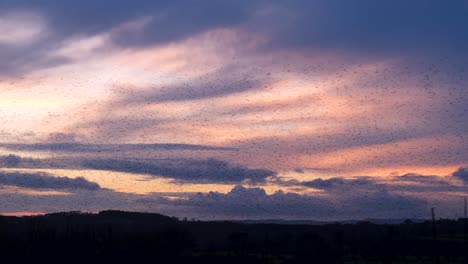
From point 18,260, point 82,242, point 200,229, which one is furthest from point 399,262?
point 200,229

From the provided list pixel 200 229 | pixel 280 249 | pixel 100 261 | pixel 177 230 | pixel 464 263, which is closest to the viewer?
pixel 464 263

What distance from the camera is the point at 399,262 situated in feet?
180

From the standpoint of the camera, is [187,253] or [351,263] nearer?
[351,263]

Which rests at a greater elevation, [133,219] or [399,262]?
[133,219]

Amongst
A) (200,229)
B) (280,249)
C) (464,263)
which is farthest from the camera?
(200,229)

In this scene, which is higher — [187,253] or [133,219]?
[133,219]

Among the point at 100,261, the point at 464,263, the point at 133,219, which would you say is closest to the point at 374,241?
the point at 464,263

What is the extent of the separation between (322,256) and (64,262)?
18516mm

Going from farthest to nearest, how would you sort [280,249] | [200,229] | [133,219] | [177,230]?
[133,219], [200,229], [280,249], [177,230]

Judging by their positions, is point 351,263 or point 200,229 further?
point 200,229

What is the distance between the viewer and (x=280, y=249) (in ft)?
256

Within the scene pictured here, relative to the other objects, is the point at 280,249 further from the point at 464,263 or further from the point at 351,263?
the point at 464,263

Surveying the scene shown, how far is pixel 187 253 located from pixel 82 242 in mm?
11879

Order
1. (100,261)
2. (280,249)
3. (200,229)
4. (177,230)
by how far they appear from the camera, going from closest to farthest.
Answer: (100,261)
(177,230)
(280,249)
(200,229)
